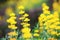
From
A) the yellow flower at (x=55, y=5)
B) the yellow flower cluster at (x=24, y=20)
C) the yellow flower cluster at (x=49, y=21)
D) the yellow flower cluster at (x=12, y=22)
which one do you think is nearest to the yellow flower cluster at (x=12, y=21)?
the yellow flower cluster at (x=12, y=22)

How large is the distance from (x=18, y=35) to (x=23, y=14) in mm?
360

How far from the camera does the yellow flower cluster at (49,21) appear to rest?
352 centimetres

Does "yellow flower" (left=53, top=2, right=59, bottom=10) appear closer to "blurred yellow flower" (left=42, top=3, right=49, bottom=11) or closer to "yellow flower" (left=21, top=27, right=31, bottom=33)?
"blurred yellow flower" (left=42, top=3, right=49, bottom=11)

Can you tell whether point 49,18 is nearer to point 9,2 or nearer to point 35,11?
point 35,11

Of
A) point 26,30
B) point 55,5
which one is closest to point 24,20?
point 26,30

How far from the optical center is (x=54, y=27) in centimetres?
354

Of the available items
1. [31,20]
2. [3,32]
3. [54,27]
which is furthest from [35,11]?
[3,32]

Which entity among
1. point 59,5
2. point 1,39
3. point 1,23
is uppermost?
point 59,5

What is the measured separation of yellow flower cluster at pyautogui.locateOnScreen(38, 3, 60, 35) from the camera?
352 cm

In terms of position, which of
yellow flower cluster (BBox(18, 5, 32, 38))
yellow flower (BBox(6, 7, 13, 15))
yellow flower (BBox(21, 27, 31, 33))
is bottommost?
yellow flower (BBox(21, 27, 31, 33))

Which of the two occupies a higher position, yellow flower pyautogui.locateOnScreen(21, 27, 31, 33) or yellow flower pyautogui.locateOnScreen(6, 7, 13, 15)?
yellow flower pyautogui.locateOnScreen(6, 7, 13, 15)

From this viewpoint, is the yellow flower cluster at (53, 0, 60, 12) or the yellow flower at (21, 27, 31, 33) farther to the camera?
the yellow flower cluster at (53, 0, 60, 12)

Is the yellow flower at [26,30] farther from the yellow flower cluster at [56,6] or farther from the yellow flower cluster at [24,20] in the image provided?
the yellow flower cluster at [56,6]

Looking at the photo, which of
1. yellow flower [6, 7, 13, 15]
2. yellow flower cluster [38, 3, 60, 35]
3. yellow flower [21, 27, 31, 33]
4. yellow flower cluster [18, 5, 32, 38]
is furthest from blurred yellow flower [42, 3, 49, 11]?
yellow flower [6, 7, 13, 15]
